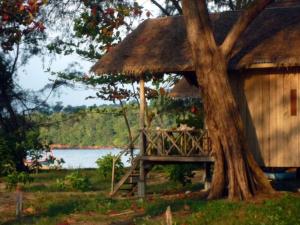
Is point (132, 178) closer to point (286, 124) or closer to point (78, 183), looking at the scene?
point (78, 183)

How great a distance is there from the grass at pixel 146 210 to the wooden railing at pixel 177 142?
132 centimetres

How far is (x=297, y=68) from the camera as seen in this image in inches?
765

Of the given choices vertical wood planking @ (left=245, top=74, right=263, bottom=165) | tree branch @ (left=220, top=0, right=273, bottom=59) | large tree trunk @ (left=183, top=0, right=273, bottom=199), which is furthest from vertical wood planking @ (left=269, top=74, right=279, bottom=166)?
tree branch @ (left=220, top=0, right=273, bottom=59)

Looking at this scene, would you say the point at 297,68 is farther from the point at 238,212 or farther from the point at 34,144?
the point at 34,144

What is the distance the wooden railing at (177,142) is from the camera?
2044cm

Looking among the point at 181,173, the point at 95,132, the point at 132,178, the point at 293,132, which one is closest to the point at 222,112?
the point at 293,132

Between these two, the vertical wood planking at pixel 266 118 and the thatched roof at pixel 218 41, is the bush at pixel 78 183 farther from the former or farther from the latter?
the vertical wood planking at pixel 266 118

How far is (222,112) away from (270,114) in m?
2.14

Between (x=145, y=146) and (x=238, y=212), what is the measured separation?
588 cm

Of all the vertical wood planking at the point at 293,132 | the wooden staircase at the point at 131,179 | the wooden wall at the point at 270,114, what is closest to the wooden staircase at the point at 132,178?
the wooden staircase at the point at 131,179

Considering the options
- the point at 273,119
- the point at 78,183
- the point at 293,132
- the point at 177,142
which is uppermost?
the point at 273,119

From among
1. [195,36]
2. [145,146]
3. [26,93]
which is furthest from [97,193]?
[26,93]

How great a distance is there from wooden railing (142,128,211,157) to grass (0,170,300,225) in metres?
1.32

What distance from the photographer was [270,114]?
1986cm
